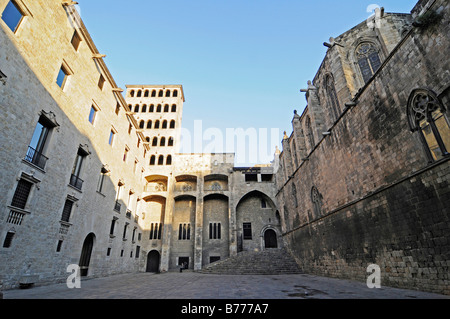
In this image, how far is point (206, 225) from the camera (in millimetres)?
27438

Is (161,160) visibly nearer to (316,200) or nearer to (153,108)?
(153,108)

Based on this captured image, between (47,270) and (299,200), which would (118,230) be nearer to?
(47,270)

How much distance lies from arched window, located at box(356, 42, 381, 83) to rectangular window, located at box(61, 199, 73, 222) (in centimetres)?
1876

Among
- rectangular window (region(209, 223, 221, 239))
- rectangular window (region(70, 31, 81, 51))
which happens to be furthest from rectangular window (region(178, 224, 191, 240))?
rectangular window (region(70, 31, 81, 51))

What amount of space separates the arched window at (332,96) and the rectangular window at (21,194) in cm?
1667

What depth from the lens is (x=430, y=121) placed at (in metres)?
6.82

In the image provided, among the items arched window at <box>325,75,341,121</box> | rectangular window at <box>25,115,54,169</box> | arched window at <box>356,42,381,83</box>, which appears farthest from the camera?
arched window at <box>325,75,341,121</box>

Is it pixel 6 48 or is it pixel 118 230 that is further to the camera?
pixel 118 230

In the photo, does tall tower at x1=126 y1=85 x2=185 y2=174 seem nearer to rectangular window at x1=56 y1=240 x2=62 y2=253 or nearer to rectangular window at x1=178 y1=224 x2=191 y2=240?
rectangular window at x1=178 y1=224 x2=191 y2=240

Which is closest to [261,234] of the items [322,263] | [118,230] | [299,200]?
[299,200]

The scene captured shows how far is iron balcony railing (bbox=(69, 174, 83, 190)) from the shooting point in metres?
12.3

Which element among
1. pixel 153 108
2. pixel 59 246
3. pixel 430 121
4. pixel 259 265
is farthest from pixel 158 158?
pixel 430 121

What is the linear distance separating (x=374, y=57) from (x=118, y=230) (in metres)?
22.4

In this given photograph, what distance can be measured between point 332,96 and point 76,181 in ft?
56.1
